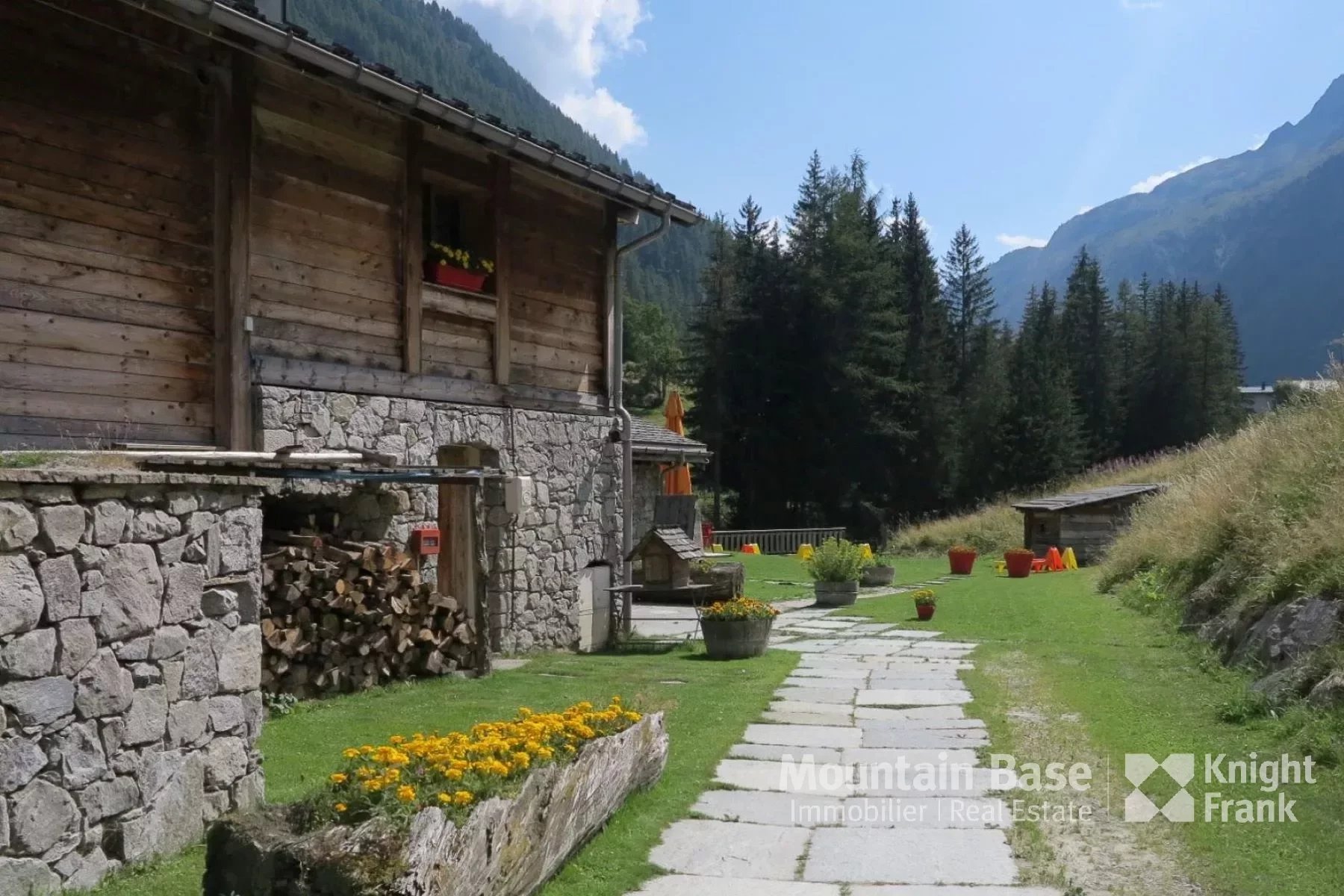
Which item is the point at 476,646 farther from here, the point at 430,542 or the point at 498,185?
the point at 498,185

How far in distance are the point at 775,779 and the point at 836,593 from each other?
1119 cm

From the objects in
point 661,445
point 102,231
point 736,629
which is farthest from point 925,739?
point 661,445

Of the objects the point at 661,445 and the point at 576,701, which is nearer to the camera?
the point at 576,701

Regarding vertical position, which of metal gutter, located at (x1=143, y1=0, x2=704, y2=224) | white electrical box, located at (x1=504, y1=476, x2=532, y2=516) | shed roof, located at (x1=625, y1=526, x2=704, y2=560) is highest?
metal gutter, located at (x1=143, y1=0, x2=704, y2=224)

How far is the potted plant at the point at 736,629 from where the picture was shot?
437 inches

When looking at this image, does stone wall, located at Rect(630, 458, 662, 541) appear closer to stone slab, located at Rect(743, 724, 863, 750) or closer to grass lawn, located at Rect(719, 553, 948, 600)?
grass lawn, located at Rect(719, 553, 948, 600)

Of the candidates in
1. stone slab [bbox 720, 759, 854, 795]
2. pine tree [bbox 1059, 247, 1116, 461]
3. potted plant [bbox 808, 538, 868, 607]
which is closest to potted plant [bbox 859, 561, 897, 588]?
potted plant [bbox 808, 538, 868, 607]

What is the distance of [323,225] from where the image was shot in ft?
31.0

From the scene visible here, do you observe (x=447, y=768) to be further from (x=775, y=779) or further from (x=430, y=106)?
(x=430, y=106)

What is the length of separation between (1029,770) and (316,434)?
20.8 ft

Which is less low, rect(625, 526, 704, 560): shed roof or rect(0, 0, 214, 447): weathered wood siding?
rect(0, 0, 214, 447): weathered wood siding

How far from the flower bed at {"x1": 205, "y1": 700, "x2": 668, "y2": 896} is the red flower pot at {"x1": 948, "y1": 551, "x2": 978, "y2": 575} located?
2023 cm

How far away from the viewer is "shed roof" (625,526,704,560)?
1473 cm

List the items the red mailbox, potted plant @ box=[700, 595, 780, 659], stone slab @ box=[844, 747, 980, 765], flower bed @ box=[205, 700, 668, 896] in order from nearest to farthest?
flower bed @ box=[205, 700, 668, 896], stone slab @ box=[844, 747, 980, 765], the red mailbox, potted plant @ box=[700, 595, 780, 659]
